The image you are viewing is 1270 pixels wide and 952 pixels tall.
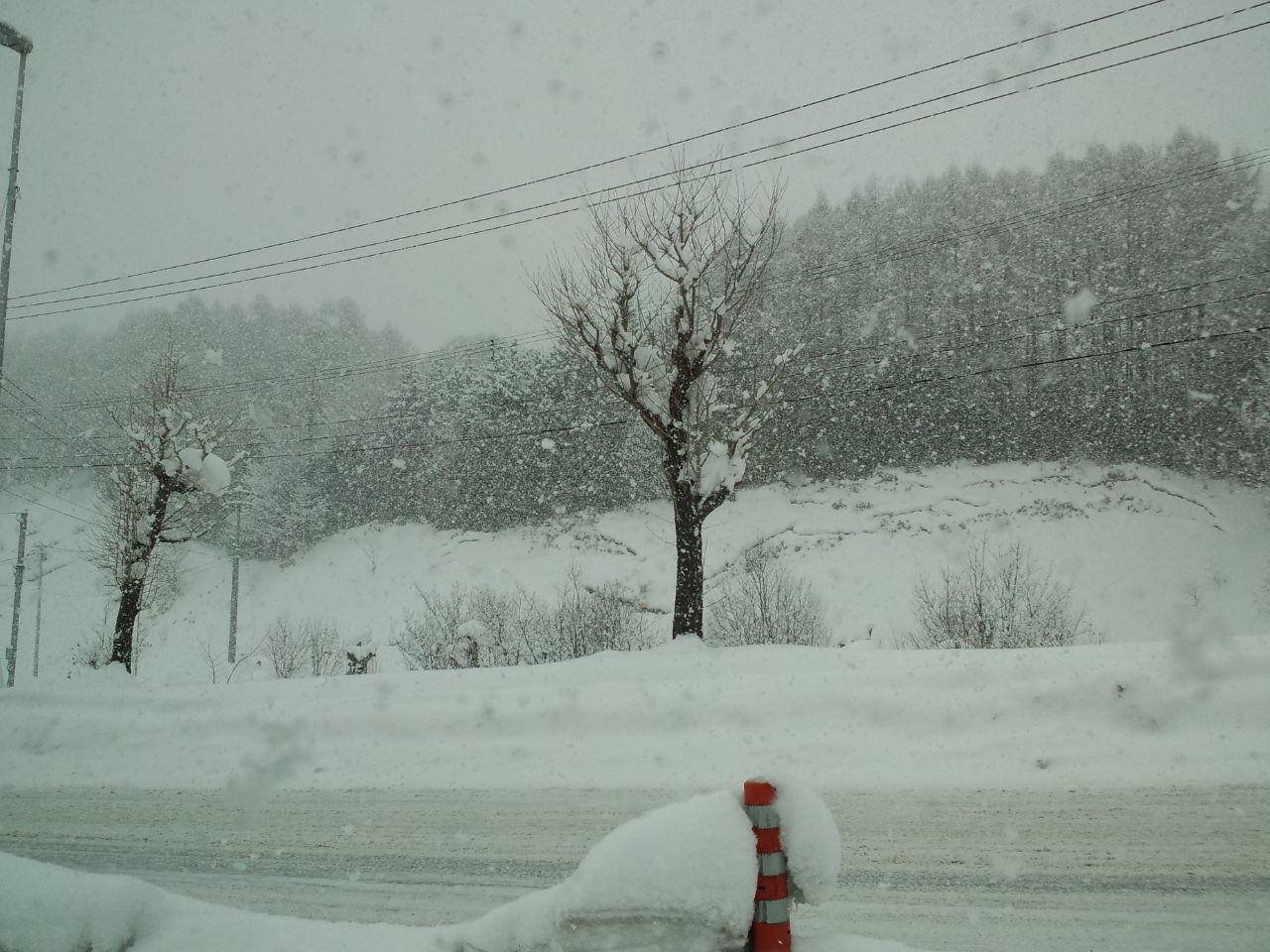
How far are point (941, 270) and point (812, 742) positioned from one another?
→ 27233 millimetres

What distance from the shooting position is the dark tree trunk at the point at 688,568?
11.6 meters

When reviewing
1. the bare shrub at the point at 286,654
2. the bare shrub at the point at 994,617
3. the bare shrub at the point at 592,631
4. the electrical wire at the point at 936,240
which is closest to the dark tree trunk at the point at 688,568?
the bare shrub at the point at 592,631

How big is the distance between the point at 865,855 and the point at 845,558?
63.3ft

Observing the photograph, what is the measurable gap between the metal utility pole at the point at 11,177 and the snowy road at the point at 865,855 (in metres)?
8.75

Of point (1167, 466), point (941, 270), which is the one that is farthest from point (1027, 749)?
point (941, 270)

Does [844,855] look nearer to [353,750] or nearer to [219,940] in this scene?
[219,940]

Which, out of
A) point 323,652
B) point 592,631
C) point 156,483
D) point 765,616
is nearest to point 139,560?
point 156,483

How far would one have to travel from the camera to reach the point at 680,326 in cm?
1157

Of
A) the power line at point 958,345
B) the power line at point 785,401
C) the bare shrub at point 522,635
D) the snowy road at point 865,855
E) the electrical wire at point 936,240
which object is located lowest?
the snowy road at point 865,855

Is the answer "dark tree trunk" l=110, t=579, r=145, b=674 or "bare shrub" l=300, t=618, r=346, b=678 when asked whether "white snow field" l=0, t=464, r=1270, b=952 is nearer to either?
Result: "dark tree trunk" l=110, t=579, r=145, b=674

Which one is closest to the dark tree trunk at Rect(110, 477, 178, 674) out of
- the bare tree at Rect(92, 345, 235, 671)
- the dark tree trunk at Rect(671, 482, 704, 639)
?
the bare tree at Rect(92, 345, 235, 671)

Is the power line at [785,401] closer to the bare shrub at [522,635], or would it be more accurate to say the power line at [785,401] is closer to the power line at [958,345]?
the power line at [958,345]

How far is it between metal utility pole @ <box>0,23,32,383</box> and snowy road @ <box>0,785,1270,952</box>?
28.7 feet

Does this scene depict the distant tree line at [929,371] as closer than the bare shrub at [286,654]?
No
